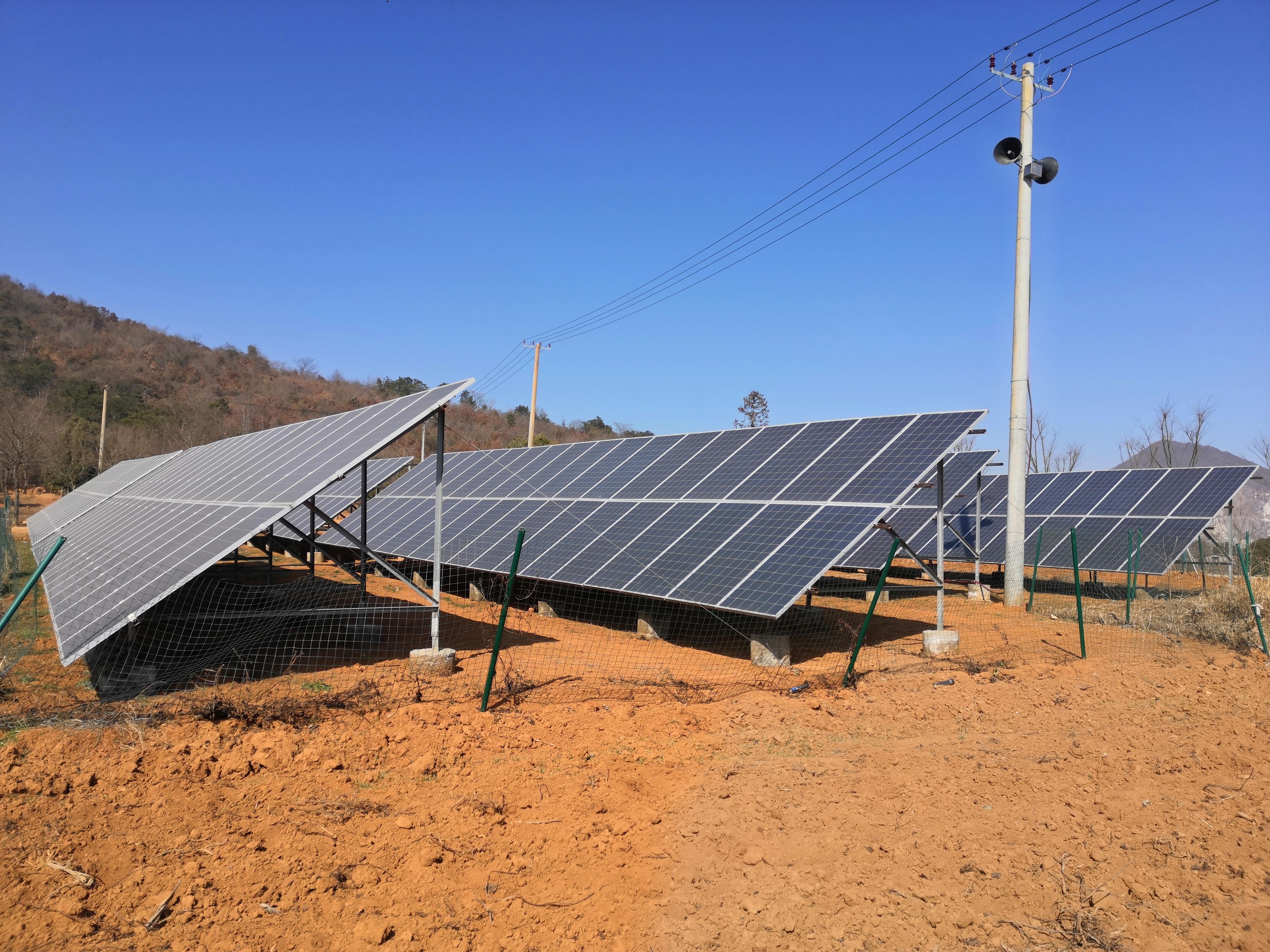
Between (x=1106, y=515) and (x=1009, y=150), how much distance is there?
9.20 meters

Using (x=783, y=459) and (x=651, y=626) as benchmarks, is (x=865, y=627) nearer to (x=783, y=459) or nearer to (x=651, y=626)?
(x=651, y=626)

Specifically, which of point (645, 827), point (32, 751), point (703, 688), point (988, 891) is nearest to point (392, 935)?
point (645, 827)

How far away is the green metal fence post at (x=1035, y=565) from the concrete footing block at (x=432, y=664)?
37.6 ft

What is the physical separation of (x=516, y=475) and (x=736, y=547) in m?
9.75

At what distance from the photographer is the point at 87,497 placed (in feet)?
83.1

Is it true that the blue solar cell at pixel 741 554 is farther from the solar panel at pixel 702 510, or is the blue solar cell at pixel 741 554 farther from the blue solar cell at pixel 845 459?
the blue solar cell at pixel 845 459

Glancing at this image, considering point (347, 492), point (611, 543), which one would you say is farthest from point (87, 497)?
point (611, 543)

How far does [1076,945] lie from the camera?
12.7ft

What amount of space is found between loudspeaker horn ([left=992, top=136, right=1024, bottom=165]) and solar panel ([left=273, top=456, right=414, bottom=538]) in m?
14.8

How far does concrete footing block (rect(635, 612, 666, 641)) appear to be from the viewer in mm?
11820

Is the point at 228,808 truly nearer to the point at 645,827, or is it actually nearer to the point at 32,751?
the point at 32,751

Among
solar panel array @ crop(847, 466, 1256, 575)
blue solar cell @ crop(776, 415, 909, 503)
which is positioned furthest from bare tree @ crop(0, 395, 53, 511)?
solar panel array @ crop(847, 466, 1256, 575)

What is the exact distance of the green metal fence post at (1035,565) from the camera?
50.6 ft

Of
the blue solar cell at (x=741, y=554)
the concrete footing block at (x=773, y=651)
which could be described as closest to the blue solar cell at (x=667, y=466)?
the blue solar cell at (x=741, y=554)
